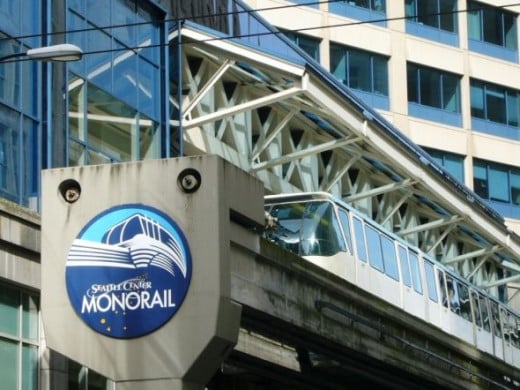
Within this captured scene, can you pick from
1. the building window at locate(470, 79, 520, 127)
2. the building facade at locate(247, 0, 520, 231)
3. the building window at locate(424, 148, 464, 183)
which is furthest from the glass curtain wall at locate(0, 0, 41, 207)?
the building window at locate(470, 79, 520, 127)

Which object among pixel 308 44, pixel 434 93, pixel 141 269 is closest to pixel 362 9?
pixel 308 44

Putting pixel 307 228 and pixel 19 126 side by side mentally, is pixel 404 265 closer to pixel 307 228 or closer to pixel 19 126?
pixel 307 228

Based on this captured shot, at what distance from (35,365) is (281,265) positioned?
18.4 ft

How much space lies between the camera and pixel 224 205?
24.8 metres

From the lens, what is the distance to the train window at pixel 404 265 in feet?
137

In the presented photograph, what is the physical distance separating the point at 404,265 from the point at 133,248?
734 inches

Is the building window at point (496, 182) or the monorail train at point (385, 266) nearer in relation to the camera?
the monorail train at point (385, 266)

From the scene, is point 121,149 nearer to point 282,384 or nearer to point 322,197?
point 322,197

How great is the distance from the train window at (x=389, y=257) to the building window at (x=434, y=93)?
23419 mm

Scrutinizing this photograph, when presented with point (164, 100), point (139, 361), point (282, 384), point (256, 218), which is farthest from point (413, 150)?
point (139, 361)

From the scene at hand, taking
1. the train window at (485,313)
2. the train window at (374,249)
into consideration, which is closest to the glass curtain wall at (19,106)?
the train window at (374,249)

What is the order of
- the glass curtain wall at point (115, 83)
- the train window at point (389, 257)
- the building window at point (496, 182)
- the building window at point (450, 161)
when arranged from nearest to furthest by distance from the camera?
the glass curtain wall at point (115, 83)
the train window at point (389, 257)
the building window at point (450, 161)
the building window at point (496, 182)

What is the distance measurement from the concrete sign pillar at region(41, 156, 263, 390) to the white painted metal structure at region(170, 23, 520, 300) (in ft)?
36.5

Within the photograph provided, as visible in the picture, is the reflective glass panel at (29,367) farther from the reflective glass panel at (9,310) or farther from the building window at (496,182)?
the building window at (496,182)
